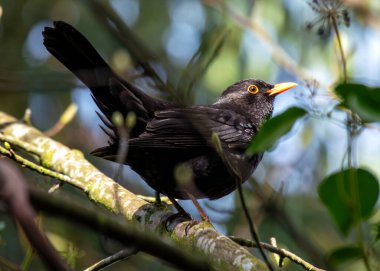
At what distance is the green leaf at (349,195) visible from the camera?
2404mm

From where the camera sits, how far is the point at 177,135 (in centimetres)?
514

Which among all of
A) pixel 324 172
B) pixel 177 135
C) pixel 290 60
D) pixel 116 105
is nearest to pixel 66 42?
pixel 116 105

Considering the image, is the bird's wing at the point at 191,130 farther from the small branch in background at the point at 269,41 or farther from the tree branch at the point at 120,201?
the small branch in background at the point at 269,41

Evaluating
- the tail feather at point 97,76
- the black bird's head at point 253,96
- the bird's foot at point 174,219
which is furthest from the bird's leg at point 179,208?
the black bird's head at point 253,96

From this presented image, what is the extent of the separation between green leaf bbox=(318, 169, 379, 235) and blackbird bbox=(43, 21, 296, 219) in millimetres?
2210

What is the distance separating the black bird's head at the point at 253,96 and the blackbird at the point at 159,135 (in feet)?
3.28

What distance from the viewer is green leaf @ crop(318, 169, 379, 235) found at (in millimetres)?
2404

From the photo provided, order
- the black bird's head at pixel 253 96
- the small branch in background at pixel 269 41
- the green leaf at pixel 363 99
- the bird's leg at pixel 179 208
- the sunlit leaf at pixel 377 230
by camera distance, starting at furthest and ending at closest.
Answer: the small branch in background at pixel 269 41 < the black bird's head at pixel 253 96 < the bird's leg at pixel 179 208 < the sunlit leaf at pixel 377 230 < the green leaf at pixel 363 99

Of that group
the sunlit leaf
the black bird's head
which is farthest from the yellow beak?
the sunlit leaf

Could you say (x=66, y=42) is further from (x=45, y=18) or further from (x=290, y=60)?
(x=45, y=18)

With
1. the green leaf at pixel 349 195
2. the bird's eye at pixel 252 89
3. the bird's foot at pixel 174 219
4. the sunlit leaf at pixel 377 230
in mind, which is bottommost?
the bird's foot at pixel 174 219

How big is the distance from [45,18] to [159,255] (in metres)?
7.38

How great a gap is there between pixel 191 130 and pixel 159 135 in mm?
331

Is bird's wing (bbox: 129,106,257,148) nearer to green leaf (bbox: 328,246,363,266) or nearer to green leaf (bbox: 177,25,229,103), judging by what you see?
green leaf (bbox: 177,25,229,103)
